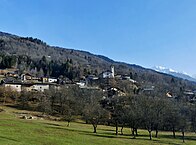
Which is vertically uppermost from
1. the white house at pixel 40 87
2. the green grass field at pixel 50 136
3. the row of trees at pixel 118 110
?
the white house at pixel 40 87

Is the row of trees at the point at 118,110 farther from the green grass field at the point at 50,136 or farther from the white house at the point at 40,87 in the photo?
the white house at the point at 40,87

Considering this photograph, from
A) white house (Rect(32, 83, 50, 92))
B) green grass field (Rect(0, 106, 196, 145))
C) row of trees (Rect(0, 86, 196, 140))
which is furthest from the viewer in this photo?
white house (Rect(32, 83, 50, 92))

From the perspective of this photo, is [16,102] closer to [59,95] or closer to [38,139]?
[59,95]

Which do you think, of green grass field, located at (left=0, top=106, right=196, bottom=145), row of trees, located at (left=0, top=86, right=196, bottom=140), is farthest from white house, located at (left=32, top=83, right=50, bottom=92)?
green grass field, located at (left=0, top=106, right=196, bottom=145)

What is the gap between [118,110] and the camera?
88938 mm

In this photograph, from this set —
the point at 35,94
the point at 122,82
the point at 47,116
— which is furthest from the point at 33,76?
the point at 47,116

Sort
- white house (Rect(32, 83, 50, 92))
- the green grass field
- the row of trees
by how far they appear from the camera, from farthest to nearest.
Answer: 1. white house (Rect(32, 83, 50, 92))
2. the row of trees
3. the green grass field

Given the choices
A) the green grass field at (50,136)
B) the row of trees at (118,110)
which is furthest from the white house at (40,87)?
the green grass field at (50,136)

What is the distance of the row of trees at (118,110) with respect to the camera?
78831 mm

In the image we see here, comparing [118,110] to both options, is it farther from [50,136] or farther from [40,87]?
[40,87]

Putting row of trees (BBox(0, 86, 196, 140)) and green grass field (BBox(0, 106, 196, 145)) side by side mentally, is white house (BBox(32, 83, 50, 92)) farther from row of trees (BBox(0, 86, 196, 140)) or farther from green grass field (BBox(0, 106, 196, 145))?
green grass field (BBox(0, 106, 196, 145))

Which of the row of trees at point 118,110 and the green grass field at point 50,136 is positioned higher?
the row of trees at point 118,110

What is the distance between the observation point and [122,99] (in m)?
114

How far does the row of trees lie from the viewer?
78.8 metres
